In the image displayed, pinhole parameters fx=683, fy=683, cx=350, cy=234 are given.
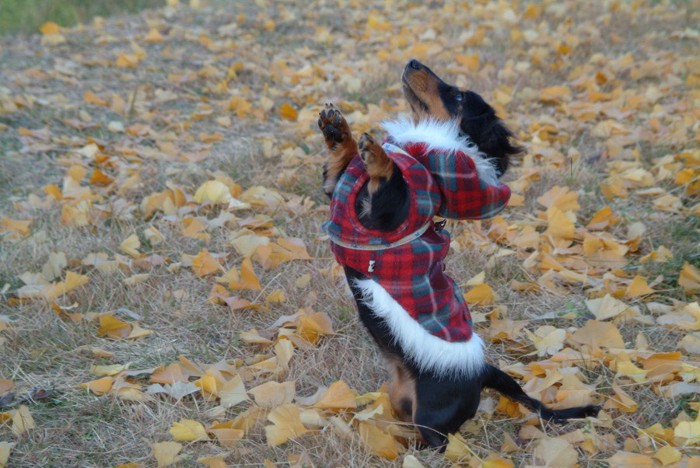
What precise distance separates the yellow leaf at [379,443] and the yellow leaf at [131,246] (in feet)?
5.33

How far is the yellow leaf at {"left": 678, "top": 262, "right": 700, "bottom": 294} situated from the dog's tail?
90 centimetres

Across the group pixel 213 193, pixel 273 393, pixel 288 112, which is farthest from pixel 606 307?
pixel 288 112

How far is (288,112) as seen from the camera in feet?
16.1

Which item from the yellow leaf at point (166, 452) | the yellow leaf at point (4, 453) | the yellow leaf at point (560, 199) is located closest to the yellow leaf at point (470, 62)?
the yellow leaf at point (560, 199)

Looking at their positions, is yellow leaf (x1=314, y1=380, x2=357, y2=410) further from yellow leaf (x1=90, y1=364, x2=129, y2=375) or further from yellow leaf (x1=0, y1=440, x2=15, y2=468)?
yellow leaf (x1=0, y1=440, x2=15, y2=468)

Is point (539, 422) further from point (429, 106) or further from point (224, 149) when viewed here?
point (224, 149)

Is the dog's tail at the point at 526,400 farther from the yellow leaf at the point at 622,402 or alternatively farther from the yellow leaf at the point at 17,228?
the yellow leaf at the point at 17,228

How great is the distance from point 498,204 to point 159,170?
100 inches

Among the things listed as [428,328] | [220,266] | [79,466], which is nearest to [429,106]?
[428,328]

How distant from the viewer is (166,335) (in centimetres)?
268

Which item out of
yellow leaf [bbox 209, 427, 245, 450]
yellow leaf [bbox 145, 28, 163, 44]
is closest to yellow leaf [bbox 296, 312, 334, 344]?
yellow leaf [bbox 209, 427, 245, 450]

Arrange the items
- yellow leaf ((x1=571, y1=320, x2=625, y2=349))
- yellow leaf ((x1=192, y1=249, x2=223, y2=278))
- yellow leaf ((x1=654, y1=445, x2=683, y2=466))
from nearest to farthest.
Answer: yellow leaf ((x1=654, y1=445, x2=683, y2=466)), yellow leaf ((x1=571, y1=320, x2=625, y2=349)), yellow leaf ((x1=192, y1=249, x2=223, y2=278))

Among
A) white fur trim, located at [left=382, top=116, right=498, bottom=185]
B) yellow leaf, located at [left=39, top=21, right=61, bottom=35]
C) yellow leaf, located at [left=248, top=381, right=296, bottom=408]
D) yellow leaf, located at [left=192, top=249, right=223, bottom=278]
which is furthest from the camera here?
yellow leaf, located at [left=39, top=21, right=61, bottom=35]

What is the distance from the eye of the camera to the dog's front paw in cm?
188
